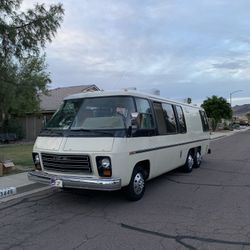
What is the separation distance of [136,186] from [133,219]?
127 cm

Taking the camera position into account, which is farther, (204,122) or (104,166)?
(204,122)

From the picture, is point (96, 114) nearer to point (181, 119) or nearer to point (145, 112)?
point (145, 112)

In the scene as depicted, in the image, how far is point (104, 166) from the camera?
6.63m

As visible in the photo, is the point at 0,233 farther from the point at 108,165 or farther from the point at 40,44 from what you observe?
the point at 40,44

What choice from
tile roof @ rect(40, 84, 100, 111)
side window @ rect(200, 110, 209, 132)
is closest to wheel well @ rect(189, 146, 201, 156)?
side window @ rect(200, 110, 209, 132)

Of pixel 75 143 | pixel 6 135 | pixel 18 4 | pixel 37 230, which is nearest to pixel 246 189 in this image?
pixel 75 143

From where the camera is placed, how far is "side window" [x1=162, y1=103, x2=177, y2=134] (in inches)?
365

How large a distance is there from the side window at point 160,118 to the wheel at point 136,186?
1.38 m

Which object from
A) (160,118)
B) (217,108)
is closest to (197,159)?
(160,118)

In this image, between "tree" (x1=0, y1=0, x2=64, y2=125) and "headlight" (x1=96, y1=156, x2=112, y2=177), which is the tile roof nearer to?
"tree" (x1=0, y1=0, x2=64, y2=125)

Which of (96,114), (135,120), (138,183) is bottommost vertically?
(138,183)

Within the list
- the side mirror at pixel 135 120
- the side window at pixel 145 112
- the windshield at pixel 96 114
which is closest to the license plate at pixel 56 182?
the windshield at pixel 96 114

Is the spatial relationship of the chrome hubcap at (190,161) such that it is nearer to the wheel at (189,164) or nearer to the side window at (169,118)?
the wheel at (189,164)

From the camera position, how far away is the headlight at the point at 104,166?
661 cm
